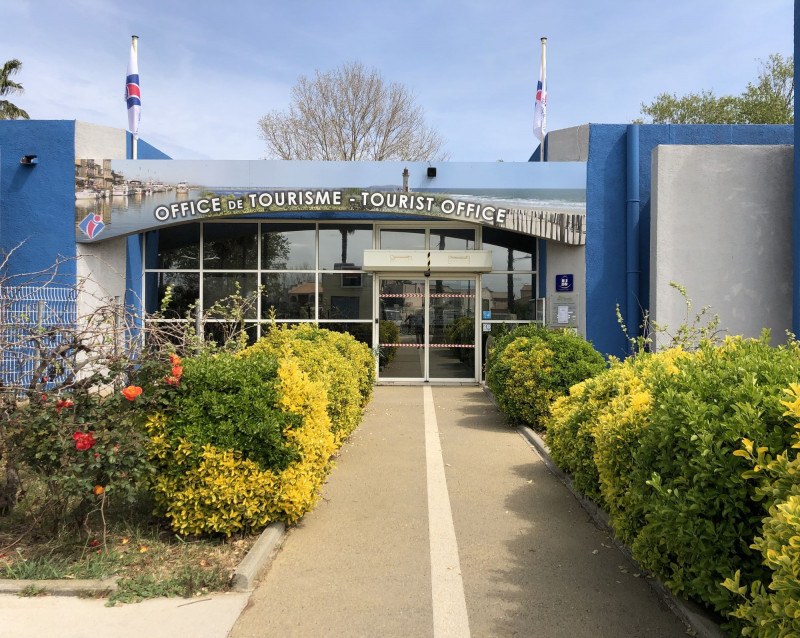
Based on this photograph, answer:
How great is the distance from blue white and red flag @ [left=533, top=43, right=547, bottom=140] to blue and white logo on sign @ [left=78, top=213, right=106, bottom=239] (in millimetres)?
10109

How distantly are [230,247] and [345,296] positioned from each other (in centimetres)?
292

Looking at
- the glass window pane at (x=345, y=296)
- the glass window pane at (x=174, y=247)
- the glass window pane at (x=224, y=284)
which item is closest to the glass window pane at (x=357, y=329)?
the glass window pane at (x=345, y=296)

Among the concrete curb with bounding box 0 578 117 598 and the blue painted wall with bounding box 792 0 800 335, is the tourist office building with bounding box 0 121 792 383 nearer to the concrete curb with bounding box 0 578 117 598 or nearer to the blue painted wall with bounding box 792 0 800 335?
the blue painted wall with bounding box 792 0 800 335

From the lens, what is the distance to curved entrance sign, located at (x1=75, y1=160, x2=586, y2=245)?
12.6m

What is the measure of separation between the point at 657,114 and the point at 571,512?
116ft

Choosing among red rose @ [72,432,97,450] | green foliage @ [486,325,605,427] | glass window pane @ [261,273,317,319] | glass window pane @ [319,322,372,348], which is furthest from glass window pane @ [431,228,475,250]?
red rose @ [72,432,97,450]

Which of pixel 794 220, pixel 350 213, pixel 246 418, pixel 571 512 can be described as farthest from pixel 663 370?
pixel 350 213

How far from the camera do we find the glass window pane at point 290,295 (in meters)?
14.0

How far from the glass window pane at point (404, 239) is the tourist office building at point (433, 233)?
0.17 feet

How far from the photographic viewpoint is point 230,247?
13961 millimetres

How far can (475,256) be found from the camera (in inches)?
535

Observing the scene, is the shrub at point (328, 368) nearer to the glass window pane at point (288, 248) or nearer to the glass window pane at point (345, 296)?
the glass window pane at point (345, 296)

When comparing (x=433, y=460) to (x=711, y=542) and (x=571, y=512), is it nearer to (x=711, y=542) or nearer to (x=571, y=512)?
(x=571, y=512)

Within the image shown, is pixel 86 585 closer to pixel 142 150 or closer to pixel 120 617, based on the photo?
pixel 120 617
